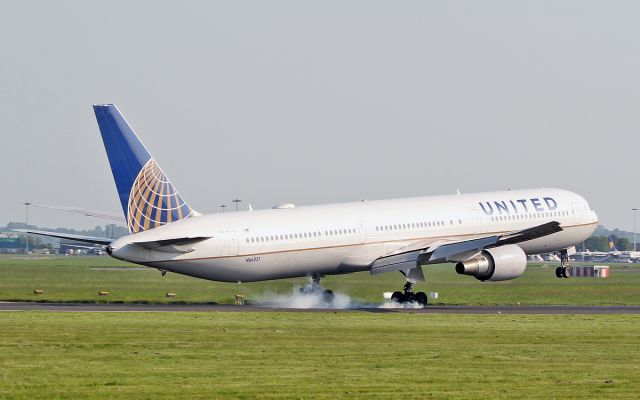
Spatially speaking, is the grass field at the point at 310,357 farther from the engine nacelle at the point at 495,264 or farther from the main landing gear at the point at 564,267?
the main landing gear at the point at 564,267

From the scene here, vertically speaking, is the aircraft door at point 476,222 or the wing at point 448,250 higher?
the aircraft door at point 476,222

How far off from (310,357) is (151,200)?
22.4 metres

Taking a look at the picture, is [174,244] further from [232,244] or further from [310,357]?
[310,357]

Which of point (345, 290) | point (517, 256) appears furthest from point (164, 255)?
point (517, 256)

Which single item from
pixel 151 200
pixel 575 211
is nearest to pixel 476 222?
pixel 575 211

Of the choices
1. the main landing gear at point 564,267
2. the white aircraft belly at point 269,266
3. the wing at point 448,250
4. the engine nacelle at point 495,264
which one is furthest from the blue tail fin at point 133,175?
the main landing gear at point 564,267

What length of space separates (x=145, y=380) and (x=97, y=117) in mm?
27549

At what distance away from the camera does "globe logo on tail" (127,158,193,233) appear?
5401 centimetres

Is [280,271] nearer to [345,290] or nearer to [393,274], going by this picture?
[345,290]

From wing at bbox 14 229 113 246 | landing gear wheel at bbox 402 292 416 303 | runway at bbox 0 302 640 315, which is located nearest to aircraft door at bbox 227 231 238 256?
runway at bbox 0 302 640 315

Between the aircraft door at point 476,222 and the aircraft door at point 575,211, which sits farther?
the aircraft door at point 575,211

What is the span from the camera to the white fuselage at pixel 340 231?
55625 mm

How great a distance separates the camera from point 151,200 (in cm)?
5444

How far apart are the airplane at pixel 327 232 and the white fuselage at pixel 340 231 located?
5 centimetres
